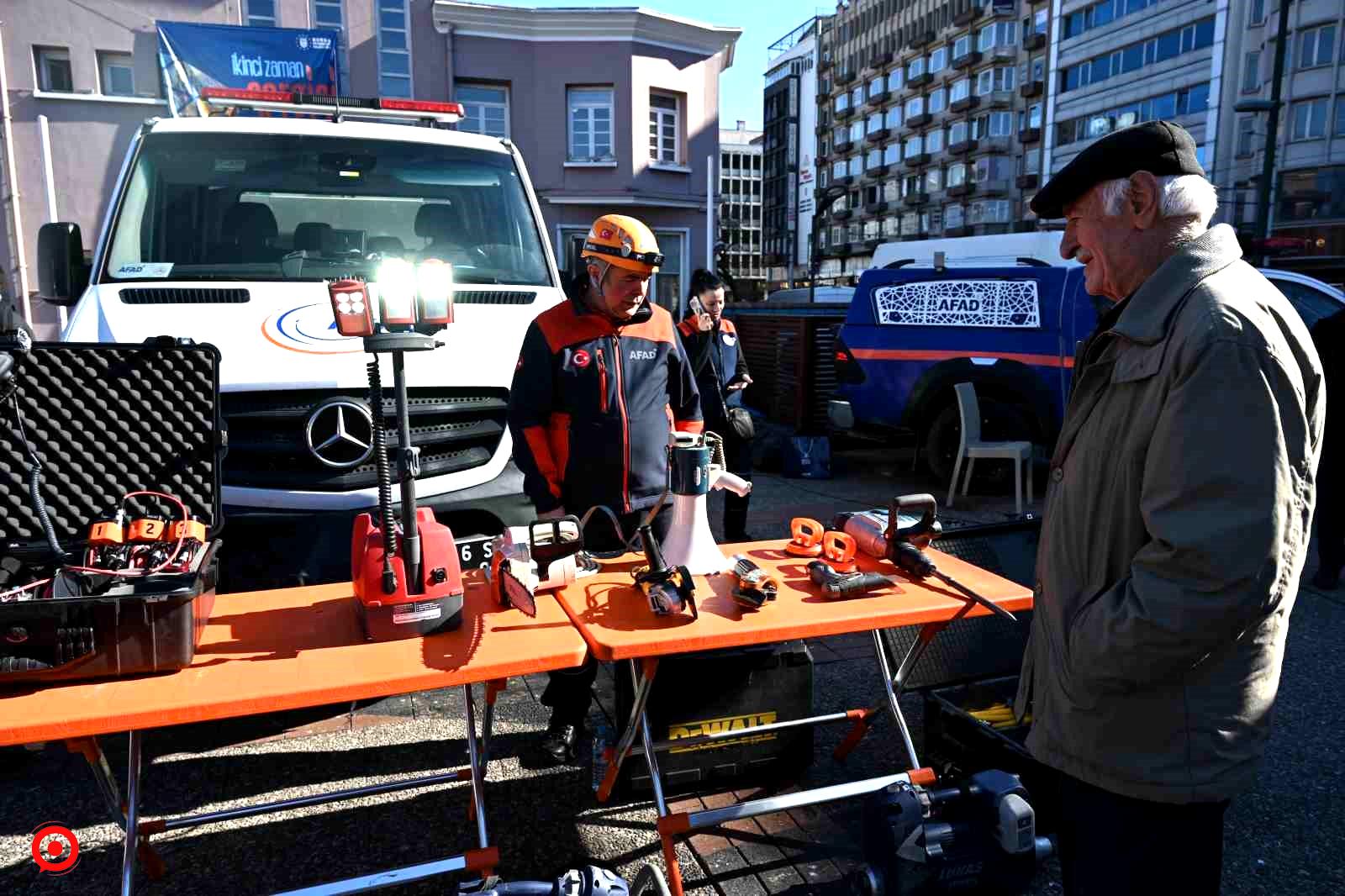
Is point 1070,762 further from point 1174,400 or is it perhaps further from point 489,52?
point 489,52

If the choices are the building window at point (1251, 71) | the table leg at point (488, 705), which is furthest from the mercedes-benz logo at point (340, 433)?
the building window at point (1251, 71)

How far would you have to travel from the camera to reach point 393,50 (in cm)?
1972

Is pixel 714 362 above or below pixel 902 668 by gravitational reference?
above

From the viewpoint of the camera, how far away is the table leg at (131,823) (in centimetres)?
225

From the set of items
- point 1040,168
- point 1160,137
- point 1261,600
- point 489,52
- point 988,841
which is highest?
point 1040,168

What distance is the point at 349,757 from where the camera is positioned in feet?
11.9

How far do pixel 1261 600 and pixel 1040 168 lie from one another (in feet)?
258

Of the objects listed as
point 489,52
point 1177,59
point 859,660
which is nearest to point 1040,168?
point 1177,59

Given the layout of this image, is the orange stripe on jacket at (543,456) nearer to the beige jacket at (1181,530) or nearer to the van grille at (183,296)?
the van grille at (183,296)

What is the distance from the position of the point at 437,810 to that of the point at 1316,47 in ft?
194

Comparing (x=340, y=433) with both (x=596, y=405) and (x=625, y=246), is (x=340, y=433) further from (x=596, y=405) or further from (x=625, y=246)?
(x=625, y=246)

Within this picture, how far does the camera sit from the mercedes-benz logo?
3.40 meters

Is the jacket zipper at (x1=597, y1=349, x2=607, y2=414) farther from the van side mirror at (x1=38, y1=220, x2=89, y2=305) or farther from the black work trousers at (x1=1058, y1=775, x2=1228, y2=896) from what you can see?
the van side mirror at (x1=38, y1=220, x2=89, y2=305)

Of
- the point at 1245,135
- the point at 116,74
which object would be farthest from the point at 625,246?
the point at 1245,135
